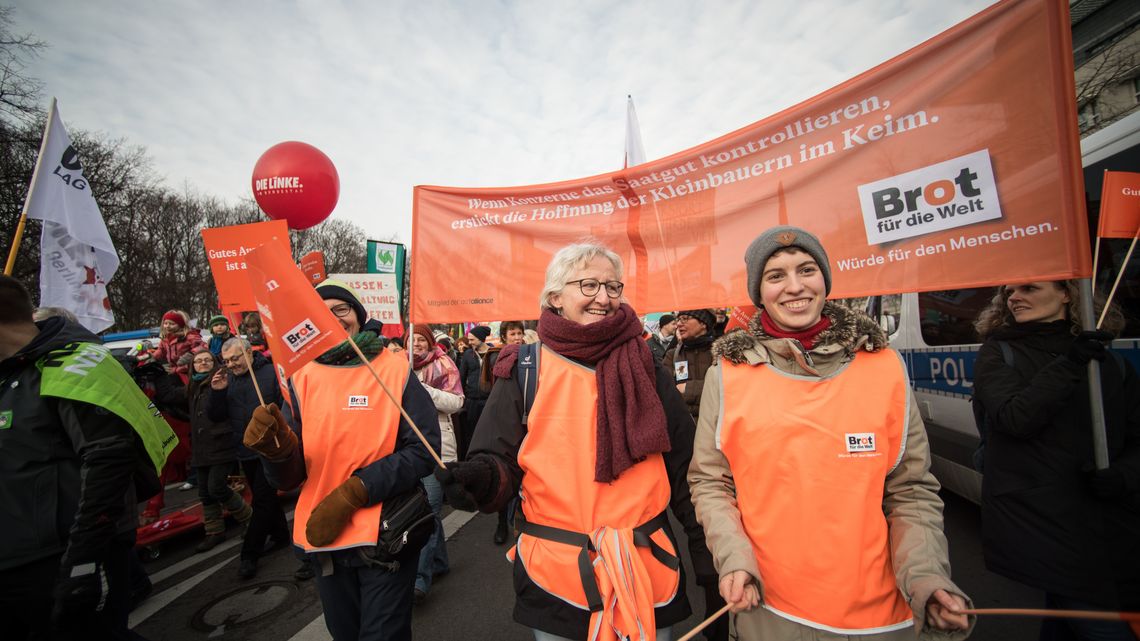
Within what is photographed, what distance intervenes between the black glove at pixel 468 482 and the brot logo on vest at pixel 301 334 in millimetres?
841

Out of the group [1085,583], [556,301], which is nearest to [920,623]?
[1085,583]

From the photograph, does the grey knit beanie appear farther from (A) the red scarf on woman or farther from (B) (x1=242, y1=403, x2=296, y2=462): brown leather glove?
(B) (x1=242, y1=403, x2=296, y2=462): brown leather glove

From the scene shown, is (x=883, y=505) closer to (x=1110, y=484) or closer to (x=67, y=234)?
(x=1110, y=484)

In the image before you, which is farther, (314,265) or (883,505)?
(314,265)

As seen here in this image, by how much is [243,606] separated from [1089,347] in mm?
5176

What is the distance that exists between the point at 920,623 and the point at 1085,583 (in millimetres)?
1230

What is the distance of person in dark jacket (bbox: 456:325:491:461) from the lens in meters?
5.89

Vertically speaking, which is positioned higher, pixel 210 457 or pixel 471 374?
pixel 471 374

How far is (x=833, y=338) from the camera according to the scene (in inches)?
62.1

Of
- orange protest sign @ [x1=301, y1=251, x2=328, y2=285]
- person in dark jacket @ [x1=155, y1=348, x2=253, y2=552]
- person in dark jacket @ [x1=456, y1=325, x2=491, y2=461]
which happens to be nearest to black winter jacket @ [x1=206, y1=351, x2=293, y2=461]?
person in dark jacket @ [x1=155, y1=348, x2=253, y2=552]

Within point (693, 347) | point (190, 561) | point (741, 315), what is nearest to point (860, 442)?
point (741, 315)

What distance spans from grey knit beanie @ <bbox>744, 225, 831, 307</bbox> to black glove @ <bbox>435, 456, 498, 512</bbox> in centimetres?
115

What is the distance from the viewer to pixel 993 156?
208 centimetres

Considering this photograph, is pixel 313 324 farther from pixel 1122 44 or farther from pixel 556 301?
pixel 1122 44
